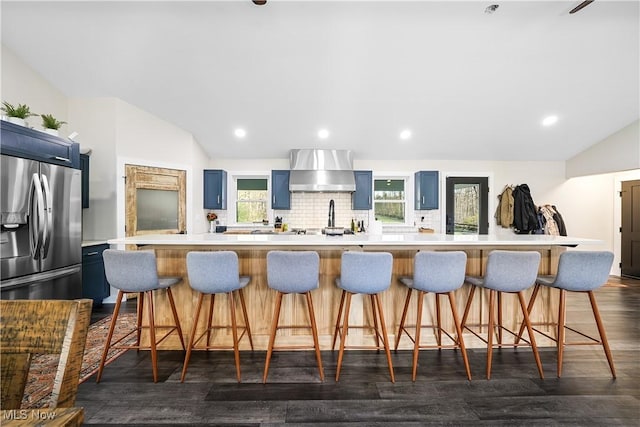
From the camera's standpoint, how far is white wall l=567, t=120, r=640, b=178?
15.6ft

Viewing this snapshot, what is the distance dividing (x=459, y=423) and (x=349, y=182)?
3.96m

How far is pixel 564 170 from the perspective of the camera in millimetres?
5859

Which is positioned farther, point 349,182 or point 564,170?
point 564,170

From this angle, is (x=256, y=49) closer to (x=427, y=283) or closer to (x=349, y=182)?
(x=349, y=182)

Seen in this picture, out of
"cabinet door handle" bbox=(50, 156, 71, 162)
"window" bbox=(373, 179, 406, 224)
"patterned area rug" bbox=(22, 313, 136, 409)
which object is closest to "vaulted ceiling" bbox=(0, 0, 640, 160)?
"window" bbox=(373, 179, 406, 224)

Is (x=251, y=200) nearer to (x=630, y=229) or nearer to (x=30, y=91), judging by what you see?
(x=30, y=91)

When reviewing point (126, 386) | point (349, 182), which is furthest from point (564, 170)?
point (126, 386)

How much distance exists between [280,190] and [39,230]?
3.38 metres

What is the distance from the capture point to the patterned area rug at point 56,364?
200 cm

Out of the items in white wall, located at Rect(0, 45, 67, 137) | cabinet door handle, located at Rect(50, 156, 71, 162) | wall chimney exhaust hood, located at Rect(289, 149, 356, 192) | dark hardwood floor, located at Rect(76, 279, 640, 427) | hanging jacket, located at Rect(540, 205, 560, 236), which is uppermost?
white wall, located at Rect(0, 45, 67, 137)

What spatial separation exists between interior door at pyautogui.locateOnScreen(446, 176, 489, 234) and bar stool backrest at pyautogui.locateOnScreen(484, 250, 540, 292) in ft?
11.8

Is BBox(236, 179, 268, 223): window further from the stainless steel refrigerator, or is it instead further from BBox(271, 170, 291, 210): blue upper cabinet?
the stainless steel refrigerator

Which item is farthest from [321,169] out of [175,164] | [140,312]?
[140,312]

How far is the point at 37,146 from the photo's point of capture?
279 cm
